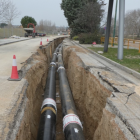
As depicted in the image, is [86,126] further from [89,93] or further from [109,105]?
[109,105]

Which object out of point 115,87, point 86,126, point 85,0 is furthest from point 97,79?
point 85,0

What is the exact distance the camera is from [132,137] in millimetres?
2131

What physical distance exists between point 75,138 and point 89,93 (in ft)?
5.65

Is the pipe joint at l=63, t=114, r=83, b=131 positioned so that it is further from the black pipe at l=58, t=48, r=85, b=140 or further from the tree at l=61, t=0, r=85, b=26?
the tree at l=61, t=0, r=85, b=26

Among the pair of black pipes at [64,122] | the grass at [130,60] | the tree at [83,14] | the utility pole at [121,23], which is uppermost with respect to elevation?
the tree at [83,14]

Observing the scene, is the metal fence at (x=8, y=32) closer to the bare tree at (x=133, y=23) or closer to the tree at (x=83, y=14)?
the tree at (x=83, y=14)

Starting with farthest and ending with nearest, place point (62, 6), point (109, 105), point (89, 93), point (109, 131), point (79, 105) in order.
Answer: point (62, 6) < point (79, 105) < point (89, 93) < point (109, 105) < point (109, 131)

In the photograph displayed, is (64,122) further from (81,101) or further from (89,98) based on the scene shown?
(81,101)

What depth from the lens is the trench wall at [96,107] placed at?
2.52 metres

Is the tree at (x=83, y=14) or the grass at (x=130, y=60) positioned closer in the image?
the grass at (x=130, y=60)

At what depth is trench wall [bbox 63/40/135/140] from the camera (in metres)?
2.52

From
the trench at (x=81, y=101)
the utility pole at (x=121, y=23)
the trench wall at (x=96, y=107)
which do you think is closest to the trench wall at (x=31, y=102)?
the trench at (x=81, y=101)

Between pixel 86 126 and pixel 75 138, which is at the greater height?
pixel 75 138

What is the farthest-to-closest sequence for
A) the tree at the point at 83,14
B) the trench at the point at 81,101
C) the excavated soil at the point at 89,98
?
the tree at the point at 83,14 → the excavated soil at the point at 89,98 → the trench at the point at 81,101
